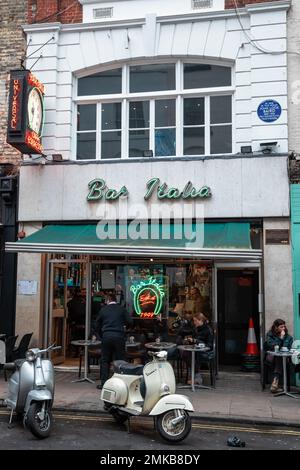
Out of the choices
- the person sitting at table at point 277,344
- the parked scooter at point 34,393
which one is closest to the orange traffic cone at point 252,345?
the person sitting at table at point 277,344

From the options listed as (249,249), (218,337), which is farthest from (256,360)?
(249,249)

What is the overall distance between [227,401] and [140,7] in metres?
9.20

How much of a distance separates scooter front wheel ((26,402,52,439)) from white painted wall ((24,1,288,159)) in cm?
715

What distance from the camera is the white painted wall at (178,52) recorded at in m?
11.5

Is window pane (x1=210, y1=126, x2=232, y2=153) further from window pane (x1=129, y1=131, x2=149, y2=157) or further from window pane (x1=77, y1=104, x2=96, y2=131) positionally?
window pane (x1=77, y1=104, x2=96, y2=131)

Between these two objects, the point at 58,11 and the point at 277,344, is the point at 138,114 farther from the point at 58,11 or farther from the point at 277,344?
the point at 277,344

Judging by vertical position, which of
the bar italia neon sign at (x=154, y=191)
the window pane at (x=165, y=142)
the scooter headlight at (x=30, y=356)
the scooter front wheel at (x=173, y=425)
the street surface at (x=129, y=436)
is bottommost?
the street surface at (x=129, y=436)

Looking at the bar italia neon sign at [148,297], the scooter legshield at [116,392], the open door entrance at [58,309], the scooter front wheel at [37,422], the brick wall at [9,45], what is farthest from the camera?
the brick wall at [9,45]

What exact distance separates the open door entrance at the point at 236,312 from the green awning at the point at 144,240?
63.1 inches

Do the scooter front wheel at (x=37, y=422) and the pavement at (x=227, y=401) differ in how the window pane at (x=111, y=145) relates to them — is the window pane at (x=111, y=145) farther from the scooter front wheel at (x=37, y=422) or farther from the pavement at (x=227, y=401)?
the scooter front wheel at (x=37, y=422)

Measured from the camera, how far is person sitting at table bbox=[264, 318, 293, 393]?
10072mm

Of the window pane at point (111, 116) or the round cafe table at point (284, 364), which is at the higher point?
the window pane at point (111, 116)
